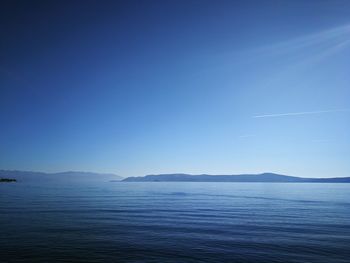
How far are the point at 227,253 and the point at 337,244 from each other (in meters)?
12.4

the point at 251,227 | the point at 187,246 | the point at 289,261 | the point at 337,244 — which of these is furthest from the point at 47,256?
the point at 337,244

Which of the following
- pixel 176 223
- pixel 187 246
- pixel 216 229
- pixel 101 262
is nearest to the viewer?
pixel 101 262

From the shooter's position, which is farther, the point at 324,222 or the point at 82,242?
the point at 324,222

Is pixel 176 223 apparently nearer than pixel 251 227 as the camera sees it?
No

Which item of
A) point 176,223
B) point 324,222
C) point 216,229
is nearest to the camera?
point 216,229

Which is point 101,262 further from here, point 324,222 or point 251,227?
point 324,222

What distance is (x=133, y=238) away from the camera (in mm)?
26281

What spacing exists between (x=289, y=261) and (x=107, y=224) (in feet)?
76.5

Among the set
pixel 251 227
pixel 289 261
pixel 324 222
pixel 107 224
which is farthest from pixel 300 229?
pixel 107 224

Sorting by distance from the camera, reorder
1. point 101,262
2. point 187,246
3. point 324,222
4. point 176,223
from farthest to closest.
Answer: point 324,222, point 176,223, point 187,246, point 101,262

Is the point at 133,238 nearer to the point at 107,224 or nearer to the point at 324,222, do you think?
the point at 107,224

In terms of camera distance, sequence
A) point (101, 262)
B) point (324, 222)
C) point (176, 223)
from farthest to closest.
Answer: point (324, 222) → point (176, 223) → point (101, 262)

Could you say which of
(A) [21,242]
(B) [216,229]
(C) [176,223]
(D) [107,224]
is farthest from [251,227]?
(A) [21,242]

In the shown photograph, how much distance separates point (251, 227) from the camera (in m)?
33.6
